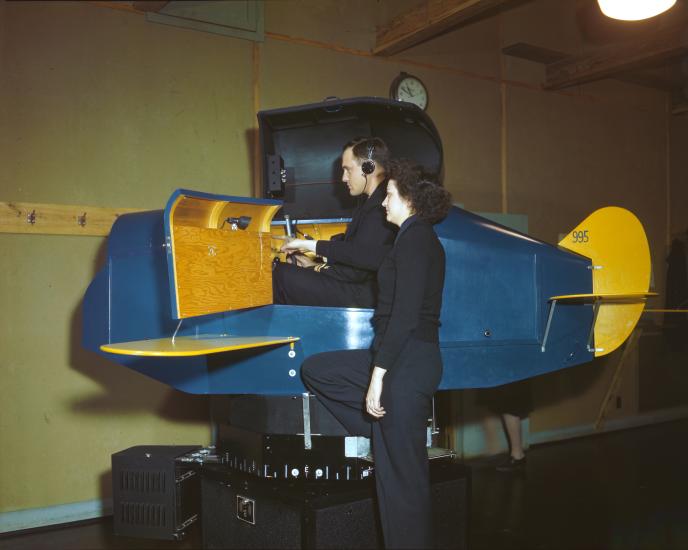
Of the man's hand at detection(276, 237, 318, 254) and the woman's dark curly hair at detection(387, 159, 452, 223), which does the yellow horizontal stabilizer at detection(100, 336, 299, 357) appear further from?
the woman's dark curly hair at detection(387, 159, 452, 223)

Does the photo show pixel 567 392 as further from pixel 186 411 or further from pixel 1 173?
pixel 1 173

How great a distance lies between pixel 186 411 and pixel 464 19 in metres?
3.26

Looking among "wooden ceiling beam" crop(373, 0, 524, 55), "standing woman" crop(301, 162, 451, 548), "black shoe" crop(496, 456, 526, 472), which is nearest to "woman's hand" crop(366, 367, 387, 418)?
"standing woman" crop(301, 162, 451, 548)

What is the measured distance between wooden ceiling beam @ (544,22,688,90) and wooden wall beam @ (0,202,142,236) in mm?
3877

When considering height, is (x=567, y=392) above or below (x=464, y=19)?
below

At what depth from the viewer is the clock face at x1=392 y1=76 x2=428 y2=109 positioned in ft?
16.4

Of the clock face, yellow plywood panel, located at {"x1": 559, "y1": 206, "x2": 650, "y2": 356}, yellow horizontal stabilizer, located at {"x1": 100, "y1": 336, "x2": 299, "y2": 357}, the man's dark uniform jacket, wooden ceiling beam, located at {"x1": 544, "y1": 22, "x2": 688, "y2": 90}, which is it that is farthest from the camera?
the clock face

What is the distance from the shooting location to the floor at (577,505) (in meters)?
3.44

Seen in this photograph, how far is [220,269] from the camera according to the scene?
2518 mm

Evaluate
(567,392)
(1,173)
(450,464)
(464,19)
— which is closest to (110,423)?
(1,173)

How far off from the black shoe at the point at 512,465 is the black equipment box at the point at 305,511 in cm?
185

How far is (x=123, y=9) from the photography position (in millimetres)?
4012

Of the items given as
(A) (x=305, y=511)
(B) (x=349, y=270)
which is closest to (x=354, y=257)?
(B) (x=349, y=270)

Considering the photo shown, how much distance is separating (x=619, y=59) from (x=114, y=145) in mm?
3886
